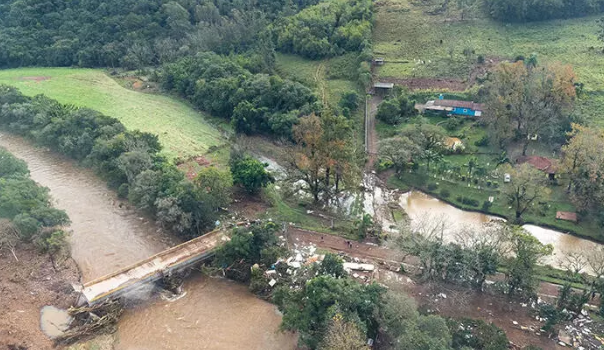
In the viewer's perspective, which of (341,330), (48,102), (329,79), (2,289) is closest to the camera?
(341,330)

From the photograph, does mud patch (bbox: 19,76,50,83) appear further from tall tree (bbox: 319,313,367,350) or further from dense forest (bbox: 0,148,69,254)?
tall tree (bbox: 319,313,367,350)

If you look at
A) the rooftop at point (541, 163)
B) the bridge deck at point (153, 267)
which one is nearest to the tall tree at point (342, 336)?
the bridge deck at point (153, 267)

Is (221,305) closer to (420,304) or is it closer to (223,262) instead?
(223,262)

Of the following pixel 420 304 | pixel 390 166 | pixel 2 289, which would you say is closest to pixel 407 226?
pixel 420 304

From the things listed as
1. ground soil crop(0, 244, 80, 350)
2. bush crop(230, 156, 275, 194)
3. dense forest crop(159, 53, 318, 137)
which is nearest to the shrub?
ground soil crop(0, 244, 80, 350)

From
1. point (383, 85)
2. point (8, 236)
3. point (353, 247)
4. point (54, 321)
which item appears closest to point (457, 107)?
point (383, 85)
